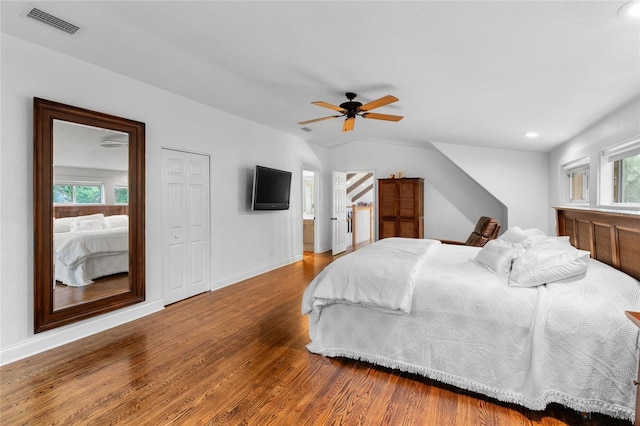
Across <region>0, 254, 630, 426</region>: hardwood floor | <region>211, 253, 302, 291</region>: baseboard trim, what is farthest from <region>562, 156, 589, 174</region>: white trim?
<region>211, 253, 302, 291</region>: baseboard trim

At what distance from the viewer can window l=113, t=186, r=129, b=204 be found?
3.20m

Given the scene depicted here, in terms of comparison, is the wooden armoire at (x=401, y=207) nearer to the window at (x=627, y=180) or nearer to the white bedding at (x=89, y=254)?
the window at (x=627, y=180)

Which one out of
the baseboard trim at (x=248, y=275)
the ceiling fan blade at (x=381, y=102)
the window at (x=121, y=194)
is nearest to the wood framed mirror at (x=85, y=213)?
the window at (x=121, y=194)

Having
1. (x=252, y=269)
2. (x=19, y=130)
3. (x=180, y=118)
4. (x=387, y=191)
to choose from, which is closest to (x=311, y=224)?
(x=387, y=191)

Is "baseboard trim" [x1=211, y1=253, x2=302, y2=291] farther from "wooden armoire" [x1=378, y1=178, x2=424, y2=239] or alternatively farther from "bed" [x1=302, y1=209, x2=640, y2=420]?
"bed" [x1=302, y1=209, x2=640, y2=420]

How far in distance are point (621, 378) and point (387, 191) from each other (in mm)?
5137

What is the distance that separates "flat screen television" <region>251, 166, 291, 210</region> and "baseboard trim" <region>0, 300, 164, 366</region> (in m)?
2.16

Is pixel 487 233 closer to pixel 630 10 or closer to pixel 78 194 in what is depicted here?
pixel 630 10

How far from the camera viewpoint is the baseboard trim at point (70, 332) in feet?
8.15

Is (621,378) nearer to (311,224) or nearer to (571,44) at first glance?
(571,44)

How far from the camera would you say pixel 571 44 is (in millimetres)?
1823

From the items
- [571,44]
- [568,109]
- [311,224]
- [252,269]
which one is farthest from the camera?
[311,224]

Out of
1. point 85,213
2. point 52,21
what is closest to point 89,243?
point 85,213

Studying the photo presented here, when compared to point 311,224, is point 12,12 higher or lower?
higher
